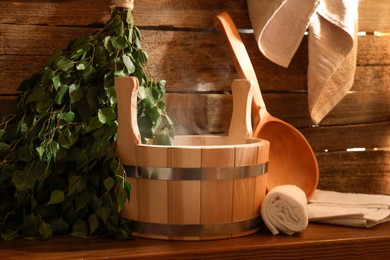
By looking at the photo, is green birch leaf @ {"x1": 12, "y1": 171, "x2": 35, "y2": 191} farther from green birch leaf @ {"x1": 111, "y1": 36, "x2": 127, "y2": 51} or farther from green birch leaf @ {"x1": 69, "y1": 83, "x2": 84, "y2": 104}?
green birch leaf @ {"x1": 111, "y1": 36, "x2": 127, "y2": 51}

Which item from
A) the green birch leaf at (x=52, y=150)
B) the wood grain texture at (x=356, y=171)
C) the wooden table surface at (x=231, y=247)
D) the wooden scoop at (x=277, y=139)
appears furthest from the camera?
the wood grain texture at (x=356, y=171)

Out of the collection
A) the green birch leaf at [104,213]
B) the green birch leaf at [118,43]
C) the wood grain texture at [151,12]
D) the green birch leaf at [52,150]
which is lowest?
the green birch leaf at [104,213]

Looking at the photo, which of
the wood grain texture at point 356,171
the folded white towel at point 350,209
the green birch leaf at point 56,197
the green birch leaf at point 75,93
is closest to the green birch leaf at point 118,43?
the green birch leaf at point 75,93

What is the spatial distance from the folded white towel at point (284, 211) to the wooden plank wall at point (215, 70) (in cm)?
47

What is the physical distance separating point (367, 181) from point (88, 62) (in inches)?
43.5

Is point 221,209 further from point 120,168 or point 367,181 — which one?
point 367,181

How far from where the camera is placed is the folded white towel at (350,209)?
1523mm

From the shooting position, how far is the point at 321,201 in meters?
1.71

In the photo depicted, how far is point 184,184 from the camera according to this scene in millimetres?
1310

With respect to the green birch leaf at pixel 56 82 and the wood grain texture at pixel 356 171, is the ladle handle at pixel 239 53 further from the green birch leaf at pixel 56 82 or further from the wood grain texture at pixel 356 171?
the green birch leaf at pixel 56 82

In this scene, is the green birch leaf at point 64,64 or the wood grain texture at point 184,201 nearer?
the wood grain texture at point 184,201

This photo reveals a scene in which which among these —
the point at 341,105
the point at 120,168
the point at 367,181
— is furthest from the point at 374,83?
the point at 120,168

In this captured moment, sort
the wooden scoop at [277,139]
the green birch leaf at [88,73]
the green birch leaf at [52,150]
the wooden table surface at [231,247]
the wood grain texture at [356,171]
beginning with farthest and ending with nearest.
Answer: the wood grain texture at [356,171], the wooden scoop at [277,139], the green birch leaf at [88,73], the green birch leaf at [52,150], the wooden table surface at [231,247]

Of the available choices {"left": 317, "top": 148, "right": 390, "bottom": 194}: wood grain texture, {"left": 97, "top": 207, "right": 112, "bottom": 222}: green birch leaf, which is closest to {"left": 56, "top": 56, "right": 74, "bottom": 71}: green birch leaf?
{"left": 97, "top": 207, "right": 112, "bottom": 222}: green birch leaf
